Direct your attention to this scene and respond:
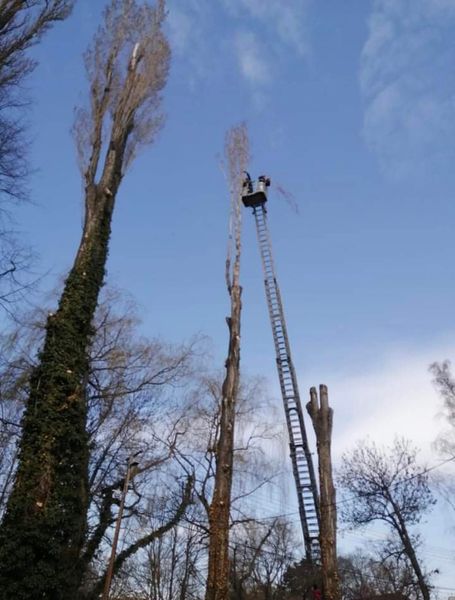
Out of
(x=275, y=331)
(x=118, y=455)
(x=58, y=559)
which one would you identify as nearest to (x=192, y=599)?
(x=118, y=455)

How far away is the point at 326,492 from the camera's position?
11688 millimetres

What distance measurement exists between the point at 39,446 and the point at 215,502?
10.9 feet

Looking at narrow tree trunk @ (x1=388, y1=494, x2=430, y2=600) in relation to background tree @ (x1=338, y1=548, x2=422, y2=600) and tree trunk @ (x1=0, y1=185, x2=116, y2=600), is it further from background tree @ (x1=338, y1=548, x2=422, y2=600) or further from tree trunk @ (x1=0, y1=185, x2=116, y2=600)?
tree trunk @ (x1=0, y1=185, x2=116, y2=600)

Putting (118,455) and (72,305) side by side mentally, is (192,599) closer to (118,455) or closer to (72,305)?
(118,455)

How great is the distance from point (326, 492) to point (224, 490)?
10.6ft

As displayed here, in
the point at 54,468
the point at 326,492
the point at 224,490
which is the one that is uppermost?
the point at 326,492

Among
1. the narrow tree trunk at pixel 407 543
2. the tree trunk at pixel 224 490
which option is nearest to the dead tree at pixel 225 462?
the tree trunk at pixel 224 490

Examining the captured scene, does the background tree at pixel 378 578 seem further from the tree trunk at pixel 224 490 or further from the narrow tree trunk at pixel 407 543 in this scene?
the tree trunk at pixel 224 490

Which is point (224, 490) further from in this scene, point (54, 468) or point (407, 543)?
point (407, 543)

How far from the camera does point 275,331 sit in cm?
1498

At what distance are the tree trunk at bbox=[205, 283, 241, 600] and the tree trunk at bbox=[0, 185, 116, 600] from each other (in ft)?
7.55

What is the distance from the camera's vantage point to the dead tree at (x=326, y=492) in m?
10.7

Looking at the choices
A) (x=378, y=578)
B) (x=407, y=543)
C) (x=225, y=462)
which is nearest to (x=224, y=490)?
(x=225, y=462)

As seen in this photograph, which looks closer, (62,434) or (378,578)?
(62,434)
